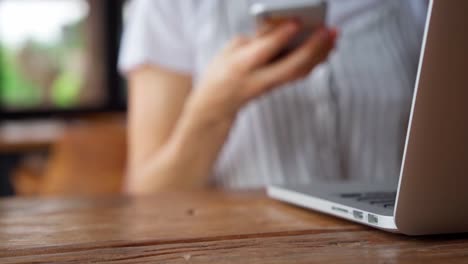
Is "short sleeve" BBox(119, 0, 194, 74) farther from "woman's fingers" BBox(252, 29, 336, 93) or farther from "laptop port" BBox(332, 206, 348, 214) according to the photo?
"laptop port" BBox(332, 206, 348, 214)

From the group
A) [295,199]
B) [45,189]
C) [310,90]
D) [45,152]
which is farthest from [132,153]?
[45,152]

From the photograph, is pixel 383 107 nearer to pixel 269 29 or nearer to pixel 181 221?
pixel 269 29

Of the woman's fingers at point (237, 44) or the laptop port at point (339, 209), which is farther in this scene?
the woman's fingers at point (237, 44)

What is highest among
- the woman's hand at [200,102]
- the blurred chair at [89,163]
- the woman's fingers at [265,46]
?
the woman's fingers at [265,46]

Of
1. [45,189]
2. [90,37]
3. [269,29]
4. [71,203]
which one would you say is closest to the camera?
[71,203]

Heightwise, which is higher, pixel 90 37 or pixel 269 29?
pixel 90 37

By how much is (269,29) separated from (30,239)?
0.46 m

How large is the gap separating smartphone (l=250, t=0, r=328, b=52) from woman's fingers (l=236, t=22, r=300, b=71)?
0.01 metres

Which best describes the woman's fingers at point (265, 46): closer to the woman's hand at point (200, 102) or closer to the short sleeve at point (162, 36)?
the woman's hand at point (200, 102)

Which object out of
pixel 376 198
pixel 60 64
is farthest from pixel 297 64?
pixel 60 64

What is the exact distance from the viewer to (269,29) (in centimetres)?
84

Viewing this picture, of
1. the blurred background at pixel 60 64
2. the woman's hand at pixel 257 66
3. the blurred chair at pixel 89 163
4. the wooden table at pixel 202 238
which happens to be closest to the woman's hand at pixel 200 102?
the woman's hand at pixel 257 66

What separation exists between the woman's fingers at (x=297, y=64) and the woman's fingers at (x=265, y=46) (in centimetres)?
2

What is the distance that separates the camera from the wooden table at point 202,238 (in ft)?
1.32
